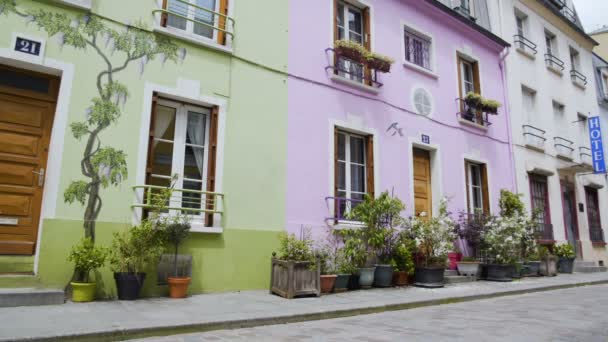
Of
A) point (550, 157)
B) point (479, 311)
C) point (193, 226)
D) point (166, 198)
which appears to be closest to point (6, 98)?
point (166, 198)

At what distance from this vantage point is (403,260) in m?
8.25

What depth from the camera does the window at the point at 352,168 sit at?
860cm

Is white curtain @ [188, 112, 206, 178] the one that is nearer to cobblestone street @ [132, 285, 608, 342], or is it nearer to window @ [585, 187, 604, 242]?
cobblestone street @ [132, 285, 608, 342]

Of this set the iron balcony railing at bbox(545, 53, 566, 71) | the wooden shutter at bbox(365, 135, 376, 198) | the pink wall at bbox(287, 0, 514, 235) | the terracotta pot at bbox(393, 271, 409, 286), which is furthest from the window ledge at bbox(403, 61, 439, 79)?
the iron balcony railing at bbox(545, 53, 566, 71)

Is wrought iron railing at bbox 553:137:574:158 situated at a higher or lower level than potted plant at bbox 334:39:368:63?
lower

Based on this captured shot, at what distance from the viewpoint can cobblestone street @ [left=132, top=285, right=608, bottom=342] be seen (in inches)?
170

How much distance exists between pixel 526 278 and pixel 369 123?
5577 millimetres

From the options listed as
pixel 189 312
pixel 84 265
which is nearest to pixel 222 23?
pixel 84 265

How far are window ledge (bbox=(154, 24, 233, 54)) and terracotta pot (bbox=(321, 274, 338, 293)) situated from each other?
4.17 m

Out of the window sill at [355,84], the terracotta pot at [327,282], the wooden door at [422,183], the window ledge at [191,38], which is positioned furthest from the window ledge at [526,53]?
the terracotta pot at [327,282]

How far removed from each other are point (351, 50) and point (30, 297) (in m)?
6.98

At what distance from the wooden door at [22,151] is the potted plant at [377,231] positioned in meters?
5.10

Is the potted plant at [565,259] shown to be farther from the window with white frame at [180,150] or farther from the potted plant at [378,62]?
the window with white frame at [180,150]

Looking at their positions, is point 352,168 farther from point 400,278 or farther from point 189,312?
point 189,312
